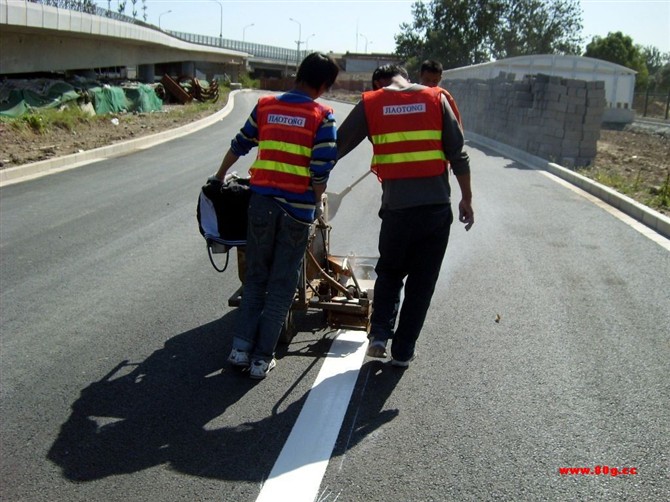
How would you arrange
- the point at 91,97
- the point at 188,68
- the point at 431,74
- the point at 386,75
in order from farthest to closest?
the point at 188,68 → the point at 91,97 → the point at 431,74 → the point at 386,75

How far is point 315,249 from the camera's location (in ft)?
17.2

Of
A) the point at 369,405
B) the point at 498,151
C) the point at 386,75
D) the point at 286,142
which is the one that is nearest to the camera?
the point at 369,405

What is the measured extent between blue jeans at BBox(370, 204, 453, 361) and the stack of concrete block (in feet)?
42.2

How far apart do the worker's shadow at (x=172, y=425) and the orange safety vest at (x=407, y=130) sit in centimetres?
138

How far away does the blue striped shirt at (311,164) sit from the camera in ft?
13.9

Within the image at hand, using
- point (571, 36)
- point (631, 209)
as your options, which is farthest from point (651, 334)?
point (571, 36)

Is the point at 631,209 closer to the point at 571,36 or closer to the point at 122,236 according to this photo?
the point at 122,236

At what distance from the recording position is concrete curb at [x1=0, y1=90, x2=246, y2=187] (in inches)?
512

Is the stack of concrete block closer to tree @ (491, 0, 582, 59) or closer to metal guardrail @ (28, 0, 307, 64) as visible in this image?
metal guardrail @ (28, 0, 307, 64)

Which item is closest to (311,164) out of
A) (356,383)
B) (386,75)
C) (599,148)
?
(386,75)

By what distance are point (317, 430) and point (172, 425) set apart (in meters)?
0.76

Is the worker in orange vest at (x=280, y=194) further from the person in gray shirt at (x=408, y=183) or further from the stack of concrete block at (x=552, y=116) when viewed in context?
the stack of concrete block at (x=552, y=116)

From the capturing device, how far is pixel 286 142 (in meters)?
4.24

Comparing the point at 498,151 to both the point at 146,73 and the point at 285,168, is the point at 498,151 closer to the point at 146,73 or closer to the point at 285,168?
the point at 285,168
